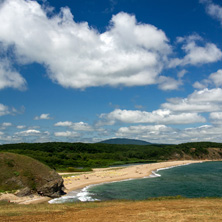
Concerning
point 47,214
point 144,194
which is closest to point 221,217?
point 47,214

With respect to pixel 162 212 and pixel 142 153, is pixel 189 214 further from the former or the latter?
pixel 142 153

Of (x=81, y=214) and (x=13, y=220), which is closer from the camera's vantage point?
(x=13, y=220)

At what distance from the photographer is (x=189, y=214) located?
2195 centimetres

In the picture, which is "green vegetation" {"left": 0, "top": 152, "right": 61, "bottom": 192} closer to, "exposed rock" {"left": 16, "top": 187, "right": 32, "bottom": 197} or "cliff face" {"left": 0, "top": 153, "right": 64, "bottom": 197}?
"cliff face" {"left": 0, "top": 153, "right": 64, "bottom": 197}

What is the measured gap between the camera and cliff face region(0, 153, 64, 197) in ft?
149

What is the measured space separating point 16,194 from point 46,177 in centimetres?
808

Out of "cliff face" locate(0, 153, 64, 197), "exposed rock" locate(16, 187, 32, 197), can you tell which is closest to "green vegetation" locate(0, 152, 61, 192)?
"cliff face" locate(0, 153, 64, 197)

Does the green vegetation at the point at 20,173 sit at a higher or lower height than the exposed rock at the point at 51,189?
higher

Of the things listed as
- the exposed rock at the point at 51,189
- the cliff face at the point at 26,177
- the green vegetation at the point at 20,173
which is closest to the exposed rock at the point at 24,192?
the cliff face at the point at 26,177

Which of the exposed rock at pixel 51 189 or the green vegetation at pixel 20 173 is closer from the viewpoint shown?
the green vegetation at pixel 20 173

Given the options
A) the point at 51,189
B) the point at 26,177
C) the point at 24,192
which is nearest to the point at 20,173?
the point at 26,177

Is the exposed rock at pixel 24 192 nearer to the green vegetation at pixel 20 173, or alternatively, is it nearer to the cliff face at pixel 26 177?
the cliff face at pixel 26 177

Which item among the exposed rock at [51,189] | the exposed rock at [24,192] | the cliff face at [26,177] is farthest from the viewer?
the exposed rock at [51,189]

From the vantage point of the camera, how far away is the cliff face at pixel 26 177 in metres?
45.5
